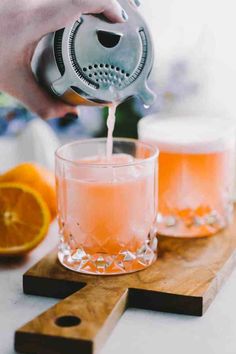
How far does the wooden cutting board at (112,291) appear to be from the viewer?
961 millimetres

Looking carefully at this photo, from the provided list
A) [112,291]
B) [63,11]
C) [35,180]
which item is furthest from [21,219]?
[63,11]

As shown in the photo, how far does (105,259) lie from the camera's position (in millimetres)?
1193

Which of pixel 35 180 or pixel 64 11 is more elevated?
pixel 64 11

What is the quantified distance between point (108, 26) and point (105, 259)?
35cm

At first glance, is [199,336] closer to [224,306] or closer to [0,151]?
[224,306]

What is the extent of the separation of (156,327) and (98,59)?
39cm

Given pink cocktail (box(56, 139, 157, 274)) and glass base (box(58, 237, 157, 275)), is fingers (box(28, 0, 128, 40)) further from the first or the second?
glass base (box(58, 237, 157, 275))

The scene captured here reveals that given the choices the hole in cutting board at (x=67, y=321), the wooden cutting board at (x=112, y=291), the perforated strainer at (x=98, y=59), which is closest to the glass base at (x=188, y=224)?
the wooden cutting board at (x=112, y=291)

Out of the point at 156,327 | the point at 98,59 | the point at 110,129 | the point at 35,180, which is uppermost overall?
the point at 98,59

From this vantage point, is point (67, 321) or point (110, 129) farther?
point (110, 129)

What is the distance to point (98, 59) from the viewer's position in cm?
112

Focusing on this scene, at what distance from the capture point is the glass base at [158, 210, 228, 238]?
1.35 m

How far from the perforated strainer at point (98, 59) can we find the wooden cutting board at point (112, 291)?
262 millimetres

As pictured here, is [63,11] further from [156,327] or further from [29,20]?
[156,327]
